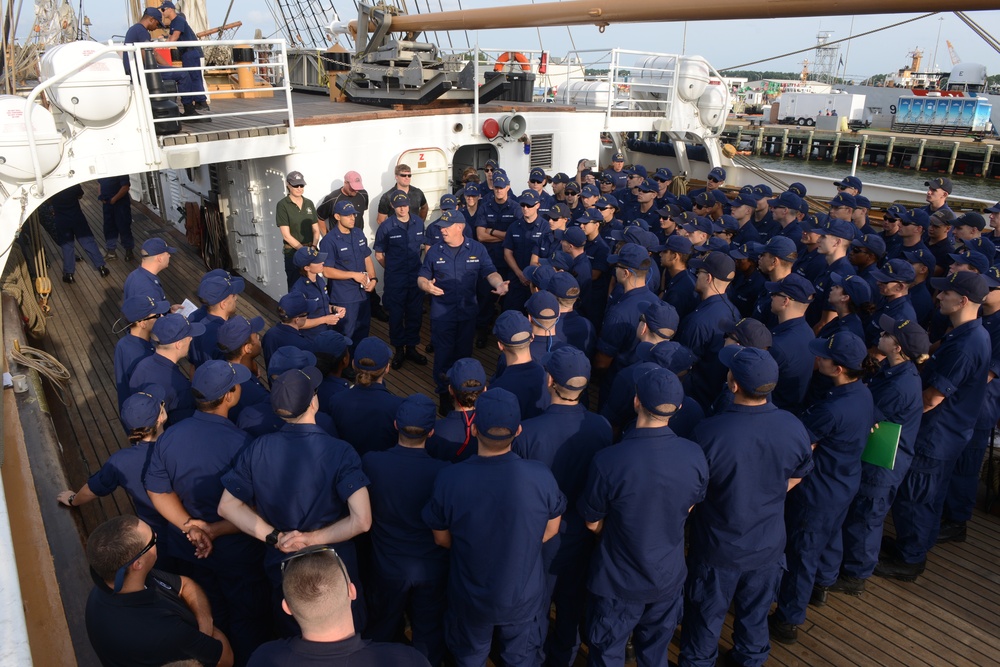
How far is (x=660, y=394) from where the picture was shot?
8.66 ft

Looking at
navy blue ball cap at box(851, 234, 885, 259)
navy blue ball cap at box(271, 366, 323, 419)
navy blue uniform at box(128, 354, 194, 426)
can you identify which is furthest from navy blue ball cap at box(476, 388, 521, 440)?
navy blue ball cap at box(851, 234, 885, 259)

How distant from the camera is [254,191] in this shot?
7.54m

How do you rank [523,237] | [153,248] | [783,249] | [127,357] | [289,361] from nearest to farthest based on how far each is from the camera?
1. [289,361]
2. [127,357]
3. [783,249]
4. [153,248]
5. [523,237]

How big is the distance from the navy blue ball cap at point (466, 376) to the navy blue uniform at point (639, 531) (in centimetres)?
71

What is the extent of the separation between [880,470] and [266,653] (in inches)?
131

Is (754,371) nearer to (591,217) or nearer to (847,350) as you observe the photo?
(847,350)

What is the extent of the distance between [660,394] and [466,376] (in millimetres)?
972

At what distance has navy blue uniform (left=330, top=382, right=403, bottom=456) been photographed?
11.2 feet

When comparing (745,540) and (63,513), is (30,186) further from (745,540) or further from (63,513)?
(745,540)

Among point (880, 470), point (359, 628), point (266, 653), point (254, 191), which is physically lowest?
point (359, 628)

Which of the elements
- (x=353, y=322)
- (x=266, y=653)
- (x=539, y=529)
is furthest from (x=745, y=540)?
(x=353, y=322)

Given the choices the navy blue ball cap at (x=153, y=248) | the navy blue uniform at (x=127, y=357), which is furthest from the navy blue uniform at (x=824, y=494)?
the navy blue ball cap at (x=153, y=248)

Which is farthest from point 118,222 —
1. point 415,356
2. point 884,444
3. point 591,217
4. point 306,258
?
point 884,444

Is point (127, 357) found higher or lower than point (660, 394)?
lower
